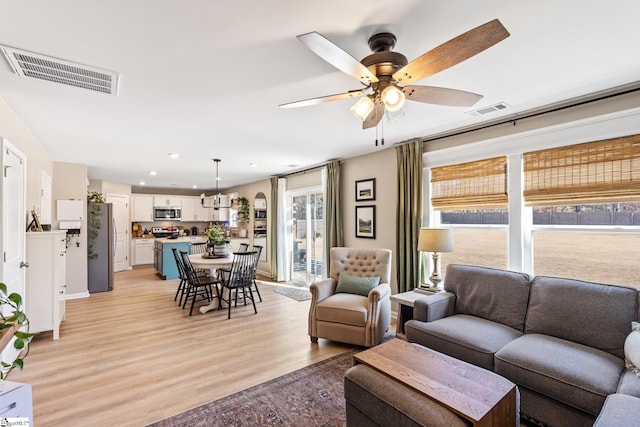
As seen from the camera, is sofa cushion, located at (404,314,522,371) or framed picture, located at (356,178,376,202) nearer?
sofa cushion, located at (404,314,522,371)

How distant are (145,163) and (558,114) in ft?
20.1

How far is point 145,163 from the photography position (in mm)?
5422

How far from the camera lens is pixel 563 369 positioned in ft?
6.05

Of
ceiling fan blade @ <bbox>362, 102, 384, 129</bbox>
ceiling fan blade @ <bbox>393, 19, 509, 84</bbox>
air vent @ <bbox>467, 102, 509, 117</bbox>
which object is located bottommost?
ceiling fan blade @ <bbox>362, 102, 384, 129</bbox>

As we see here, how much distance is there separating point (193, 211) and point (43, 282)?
21.1ft

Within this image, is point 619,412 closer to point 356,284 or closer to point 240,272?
point 356,284

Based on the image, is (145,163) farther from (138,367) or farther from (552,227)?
(552,227)

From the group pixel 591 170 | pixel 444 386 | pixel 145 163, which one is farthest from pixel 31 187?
pixel 591 170

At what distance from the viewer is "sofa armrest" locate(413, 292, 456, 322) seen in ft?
9.11

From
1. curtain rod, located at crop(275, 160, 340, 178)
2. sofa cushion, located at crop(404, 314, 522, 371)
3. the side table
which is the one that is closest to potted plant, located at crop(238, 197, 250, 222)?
curtain rod, located at crop(275, 160, 340, 178)

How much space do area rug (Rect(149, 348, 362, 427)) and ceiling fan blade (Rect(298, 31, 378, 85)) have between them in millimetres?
2333

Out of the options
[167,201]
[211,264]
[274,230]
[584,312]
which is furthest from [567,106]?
[167,201]

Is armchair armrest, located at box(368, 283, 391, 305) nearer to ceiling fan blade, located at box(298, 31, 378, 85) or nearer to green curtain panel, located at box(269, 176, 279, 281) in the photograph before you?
ceiling fan blade, located at box(298, 31, 378, 85)

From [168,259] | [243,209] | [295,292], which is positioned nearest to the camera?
[295,292]
